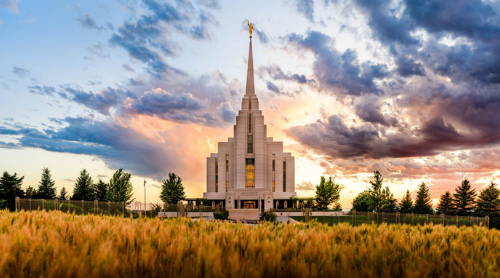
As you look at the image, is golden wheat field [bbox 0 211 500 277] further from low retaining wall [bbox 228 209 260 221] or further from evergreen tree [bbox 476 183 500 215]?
evergreen tree [bbox 476 183 500 215]

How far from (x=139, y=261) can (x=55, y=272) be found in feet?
1.80

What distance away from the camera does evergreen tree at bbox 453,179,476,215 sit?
6356cm

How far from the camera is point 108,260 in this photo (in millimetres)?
2443

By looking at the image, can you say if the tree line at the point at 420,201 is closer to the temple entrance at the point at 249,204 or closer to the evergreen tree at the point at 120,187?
the temple entrance at the point at 249,204

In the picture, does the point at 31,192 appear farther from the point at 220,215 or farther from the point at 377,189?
the point at 377,189

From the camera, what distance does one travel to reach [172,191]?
79250 millimetres

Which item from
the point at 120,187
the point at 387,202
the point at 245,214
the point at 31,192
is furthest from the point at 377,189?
the point at 31,192

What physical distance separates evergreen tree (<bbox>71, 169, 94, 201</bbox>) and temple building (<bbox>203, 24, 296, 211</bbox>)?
86.2 ft

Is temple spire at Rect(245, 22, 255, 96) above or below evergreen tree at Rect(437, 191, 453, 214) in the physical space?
above

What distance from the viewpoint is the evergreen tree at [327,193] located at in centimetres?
7350

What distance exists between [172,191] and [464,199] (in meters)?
60.9

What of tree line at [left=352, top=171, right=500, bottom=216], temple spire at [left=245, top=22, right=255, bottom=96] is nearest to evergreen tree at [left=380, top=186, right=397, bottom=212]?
tree line at [left=352, top=171, right=500, bottom=216]

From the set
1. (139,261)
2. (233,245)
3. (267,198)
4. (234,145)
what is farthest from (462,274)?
(234,145)

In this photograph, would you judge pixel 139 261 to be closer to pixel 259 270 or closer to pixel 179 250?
pixel 179 250
